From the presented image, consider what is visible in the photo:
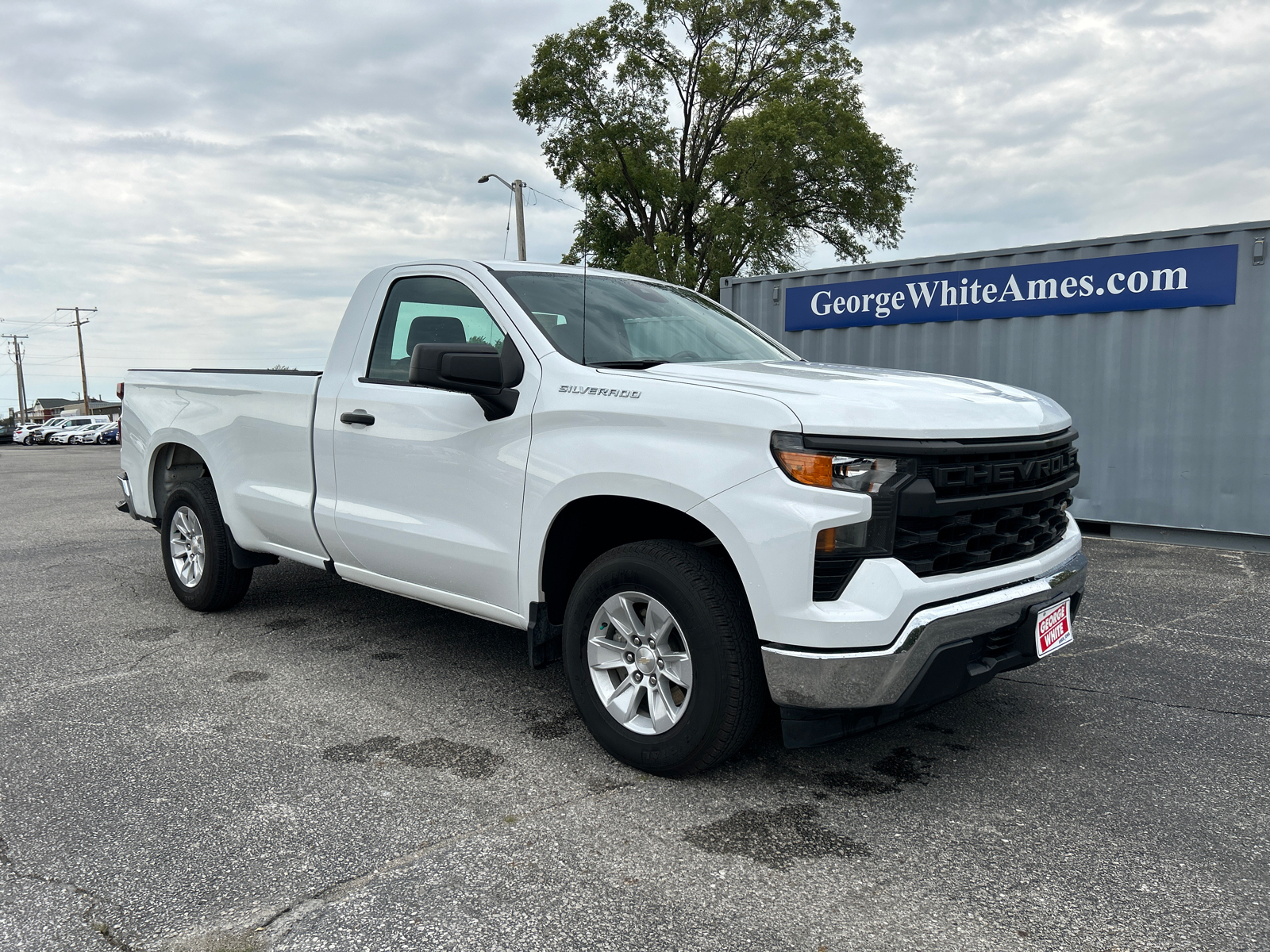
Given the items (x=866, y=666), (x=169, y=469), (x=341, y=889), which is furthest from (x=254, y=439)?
(x=866, y=666)

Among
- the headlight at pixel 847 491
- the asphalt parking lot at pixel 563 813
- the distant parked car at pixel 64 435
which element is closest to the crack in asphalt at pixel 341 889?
the asphalt parking lot at pixel 563 813

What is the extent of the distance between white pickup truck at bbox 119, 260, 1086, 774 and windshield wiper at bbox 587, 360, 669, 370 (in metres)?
0.02

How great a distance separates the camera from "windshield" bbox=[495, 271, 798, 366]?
385cm

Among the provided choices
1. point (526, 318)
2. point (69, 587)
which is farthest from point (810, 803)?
point (69, 587)

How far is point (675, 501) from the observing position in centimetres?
314

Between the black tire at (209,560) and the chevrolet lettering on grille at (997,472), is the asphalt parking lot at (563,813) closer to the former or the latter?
the black tire at (209,560)

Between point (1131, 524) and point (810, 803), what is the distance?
7.29 metres

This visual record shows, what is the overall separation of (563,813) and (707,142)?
3032 cm

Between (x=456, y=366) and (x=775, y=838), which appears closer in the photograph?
(x=775, y=838)

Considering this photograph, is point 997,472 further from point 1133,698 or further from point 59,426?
point 59,426

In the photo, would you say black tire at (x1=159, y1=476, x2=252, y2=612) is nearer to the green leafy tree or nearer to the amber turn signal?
the amber turn signal

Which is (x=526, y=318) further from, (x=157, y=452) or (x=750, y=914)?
(x=157, y=452)

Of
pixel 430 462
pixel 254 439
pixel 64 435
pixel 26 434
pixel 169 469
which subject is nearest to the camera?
pixel 430 462

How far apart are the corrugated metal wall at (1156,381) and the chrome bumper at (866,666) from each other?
703 centimetres
